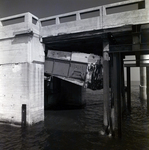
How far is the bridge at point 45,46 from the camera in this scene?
9.35 meters

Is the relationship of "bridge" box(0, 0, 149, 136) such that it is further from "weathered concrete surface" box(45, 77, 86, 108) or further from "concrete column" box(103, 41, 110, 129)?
"weathered concrete surface" box(45, 77, 86, 108)

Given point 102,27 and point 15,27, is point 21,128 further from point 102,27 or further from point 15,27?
point 102,27

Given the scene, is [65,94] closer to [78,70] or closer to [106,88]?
[78,70]

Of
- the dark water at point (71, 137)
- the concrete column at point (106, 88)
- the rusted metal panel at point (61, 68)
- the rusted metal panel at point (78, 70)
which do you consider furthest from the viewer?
the rusted metal panel at point (61, 68)

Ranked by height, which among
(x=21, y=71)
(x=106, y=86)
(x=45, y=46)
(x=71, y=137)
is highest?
(x=45, y=46)

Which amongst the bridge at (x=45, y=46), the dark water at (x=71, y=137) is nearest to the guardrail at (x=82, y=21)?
the bridge at (x=45, y=46)

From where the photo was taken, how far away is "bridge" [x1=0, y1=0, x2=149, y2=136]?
9352 mm

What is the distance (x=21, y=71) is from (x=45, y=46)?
3.34 meters

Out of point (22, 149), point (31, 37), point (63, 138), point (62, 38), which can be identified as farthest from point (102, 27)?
point (22, 149)

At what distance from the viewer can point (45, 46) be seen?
42.7ft

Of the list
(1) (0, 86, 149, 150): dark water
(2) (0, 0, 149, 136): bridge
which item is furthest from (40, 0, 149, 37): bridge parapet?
(1) (0, 86, 149, 150): dark water

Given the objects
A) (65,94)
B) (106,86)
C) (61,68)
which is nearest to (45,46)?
(61,68)

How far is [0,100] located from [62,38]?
7.74 m

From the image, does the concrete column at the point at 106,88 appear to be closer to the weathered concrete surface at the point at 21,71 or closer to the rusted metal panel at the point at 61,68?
the rusted metal panel at the point at 61,68
